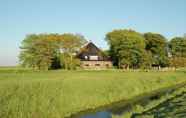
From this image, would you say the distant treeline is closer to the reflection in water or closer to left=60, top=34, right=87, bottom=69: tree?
left=60, top=34, right=87, bottom=69: tree

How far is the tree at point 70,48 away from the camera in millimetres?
73812

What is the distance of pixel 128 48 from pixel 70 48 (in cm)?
1846

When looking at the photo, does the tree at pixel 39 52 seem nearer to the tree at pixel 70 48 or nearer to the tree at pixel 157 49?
the tree at pixel 70 48

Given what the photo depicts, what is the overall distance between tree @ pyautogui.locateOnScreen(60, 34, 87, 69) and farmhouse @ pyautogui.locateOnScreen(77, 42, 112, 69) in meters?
10.1

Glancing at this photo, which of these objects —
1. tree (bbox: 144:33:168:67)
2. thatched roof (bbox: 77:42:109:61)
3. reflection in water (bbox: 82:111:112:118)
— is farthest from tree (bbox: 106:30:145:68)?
reflection in water (bbox: 82:111:112:118)

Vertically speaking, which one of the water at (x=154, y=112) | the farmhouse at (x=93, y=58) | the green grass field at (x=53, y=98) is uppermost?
the farmhouse at (x=93, y=58)

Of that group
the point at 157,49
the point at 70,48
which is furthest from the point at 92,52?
the point at 157,49

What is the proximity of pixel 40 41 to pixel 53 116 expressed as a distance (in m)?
60.2

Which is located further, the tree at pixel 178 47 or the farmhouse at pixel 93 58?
the tree at pixel 178 47

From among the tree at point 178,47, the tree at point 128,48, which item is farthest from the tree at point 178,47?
the tree at point 128,48

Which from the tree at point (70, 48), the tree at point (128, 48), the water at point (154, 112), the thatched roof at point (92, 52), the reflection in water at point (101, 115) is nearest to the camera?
the water at point (154, 112)

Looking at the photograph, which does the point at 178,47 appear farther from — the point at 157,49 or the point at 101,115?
the point at 101,115

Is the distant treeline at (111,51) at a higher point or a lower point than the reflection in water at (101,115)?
higher

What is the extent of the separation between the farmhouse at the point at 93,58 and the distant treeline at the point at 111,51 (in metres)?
2.65
